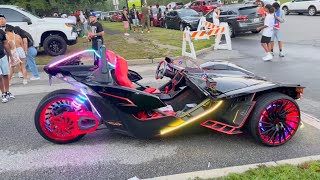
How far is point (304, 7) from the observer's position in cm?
2409

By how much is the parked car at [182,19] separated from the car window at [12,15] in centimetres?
984

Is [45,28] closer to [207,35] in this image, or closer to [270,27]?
[207,35]

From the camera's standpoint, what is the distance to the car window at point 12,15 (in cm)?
1105

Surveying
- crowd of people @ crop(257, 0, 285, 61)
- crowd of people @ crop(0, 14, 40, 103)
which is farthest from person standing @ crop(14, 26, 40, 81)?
crowd of people @ crop(257, 0, 285, 61)

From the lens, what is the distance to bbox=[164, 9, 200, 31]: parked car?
18.5 m

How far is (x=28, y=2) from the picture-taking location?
17.7 m

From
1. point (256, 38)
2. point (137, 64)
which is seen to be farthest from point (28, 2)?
point (256, 38)

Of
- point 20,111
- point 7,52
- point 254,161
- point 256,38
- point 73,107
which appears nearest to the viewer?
point 254,161

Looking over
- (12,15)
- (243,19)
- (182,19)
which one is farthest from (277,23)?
(182,19)

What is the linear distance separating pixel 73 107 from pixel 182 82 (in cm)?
159

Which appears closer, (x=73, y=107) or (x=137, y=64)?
(x=73, y=107)

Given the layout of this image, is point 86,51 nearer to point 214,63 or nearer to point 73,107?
point 73,107

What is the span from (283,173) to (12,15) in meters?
10.8

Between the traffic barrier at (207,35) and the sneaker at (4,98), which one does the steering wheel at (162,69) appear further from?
the traffic barrier at (207,35)
